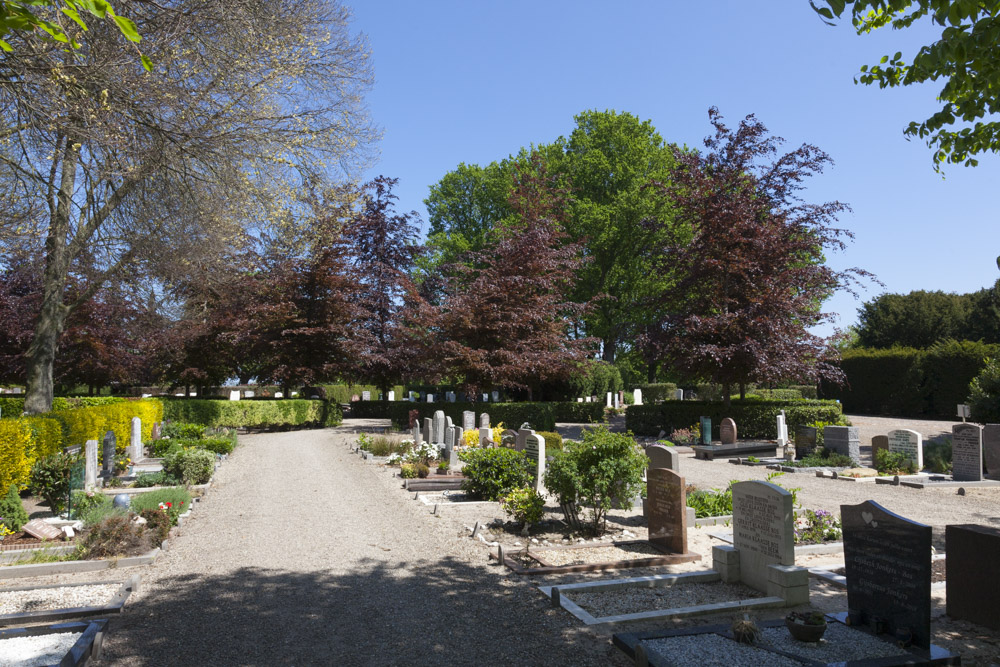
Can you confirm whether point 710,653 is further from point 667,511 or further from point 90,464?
point 90,464

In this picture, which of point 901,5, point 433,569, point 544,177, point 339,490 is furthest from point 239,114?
point 544,177

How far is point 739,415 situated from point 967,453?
9039 mm

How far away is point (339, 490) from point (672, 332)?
14100 millimetres

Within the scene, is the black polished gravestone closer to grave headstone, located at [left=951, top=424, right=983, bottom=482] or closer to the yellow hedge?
grave headstone, located at [left=951, top=424, right=983, bottom=482]

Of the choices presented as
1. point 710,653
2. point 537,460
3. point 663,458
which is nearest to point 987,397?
point 663,458

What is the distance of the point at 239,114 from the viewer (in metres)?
11.1

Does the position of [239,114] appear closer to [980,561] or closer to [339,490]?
[339,490]

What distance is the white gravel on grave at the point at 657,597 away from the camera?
6.34m

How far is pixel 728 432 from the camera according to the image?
20.9m

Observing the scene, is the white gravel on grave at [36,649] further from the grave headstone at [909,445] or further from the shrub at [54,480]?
the grave headstone at [909,445]

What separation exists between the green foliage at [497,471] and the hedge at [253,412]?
19880 millimetres

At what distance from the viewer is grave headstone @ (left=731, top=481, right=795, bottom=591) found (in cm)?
666

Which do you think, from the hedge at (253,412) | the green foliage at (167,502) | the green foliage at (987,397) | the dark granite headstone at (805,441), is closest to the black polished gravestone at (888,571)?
the green foliage at (167,502)

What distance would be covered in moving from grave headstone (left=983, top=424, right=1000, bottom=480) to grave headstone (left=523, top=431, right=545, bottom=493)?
10.3 m
